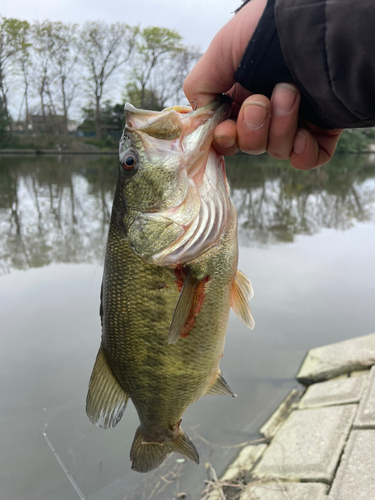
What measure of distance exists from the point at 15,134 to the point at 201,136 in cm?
4210

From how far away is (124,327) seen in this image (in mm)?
1600

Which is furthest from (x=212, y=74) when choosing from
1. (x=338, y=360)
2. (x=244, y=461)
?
(x=338, y=360)

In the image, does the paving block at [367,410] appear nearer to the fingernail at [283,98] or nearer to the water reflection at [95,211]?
the fingernail at [283,98]

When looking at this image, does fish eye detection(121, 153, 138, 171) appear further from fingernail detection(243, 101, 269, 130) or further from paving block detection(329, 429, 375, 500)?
paving block detection(329, 429, 375, 500)

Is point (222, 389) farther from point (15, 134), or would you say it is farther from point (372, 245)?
point (15, 134)

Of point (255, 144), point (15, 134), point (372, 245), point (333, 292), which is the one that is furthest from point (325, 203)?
point (15, 134)

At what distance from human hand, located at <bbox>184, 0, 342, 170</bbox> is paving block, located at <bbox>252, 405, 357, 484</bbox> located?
7.43 feet

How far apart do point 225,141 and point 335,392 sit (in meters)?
2.96

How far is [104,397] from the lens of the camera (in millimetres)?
1672

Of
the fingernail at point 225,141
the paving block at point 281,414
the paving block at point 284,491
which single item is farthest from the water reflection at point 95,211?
the fingernail at point 225,141

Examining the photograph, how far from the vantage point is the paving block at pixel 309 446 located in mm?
2605

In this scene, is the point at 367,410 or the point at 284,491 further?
the point at 367,410

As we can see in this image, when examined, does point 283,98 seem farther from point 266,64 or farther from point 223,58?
point 223,58

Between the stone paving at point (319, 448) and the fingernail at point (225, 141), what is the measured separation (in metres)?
2.21
